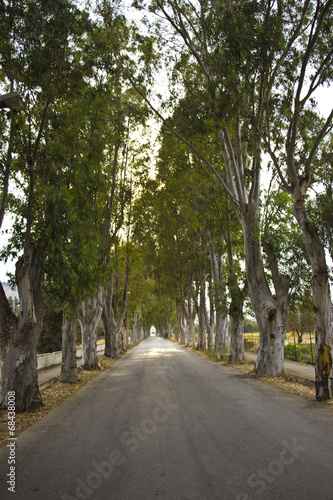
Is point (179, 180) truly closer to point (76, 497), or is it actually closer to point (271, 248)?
point (271, 248)

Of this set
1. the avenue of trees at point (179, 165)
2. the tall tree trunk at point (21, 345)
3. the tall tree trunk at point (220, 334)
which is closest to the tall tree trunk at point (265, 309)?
the avenue of trees at point (179, 165)

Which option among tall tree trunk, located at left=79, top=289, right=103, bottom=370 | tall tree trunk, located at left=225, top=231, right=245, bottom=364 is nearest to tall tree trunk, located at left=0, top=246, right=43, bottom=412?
tall tree trunk, located at left=79, top=289, right=103, bottom=370

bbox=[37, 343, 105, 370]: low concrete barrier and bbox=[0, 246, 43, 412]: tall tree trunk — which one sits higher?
bbox=[0, 246, 43, 412]: tall tree trunk

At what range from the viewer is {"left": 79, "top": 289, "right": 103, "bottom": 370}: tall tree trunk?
707 inches

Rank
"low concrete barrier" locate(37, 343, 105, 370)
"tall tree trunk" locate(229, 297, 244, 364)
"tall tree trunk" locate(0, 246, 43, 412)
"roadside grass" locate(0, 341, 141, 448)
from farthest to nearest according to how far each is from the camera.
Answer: "tall tree trunk" locate(229, 297, 244, 364) → "low concrete barrier" locate(37, 343, 105, 370) → "tall tree trunk" locate(0, 246, 43, 412) → "roadside grass" locate(0, 341, 141, 448)

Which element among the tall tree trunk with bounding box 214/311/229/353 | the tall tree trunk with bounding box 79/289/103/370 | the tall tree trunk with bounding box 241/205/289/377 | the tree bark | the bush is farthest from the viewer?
the tall tree trunk with bounding box 214/311/229/353

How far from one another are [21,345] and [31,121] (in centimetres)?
585

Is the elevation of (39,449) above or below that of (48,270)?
below

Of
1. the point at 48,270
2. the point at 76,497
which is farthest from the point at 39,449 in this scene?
the point at 48,270

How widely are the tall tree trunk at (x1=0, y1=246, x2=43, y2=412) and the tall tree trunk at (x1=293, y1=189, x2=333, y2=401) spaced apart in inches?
267

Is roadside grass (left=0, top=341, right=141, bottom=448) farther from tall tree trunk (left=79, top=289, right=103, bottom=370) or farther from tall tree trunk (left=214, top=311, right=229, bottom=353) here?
tall tree trunk (left=214, top=311, right=229, bottom=353)

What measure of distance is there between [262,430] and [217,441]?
103 centimetres

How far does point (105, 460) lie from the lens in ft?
16.5

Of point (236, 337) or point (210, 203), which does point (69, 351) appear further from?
point (210, 203)
